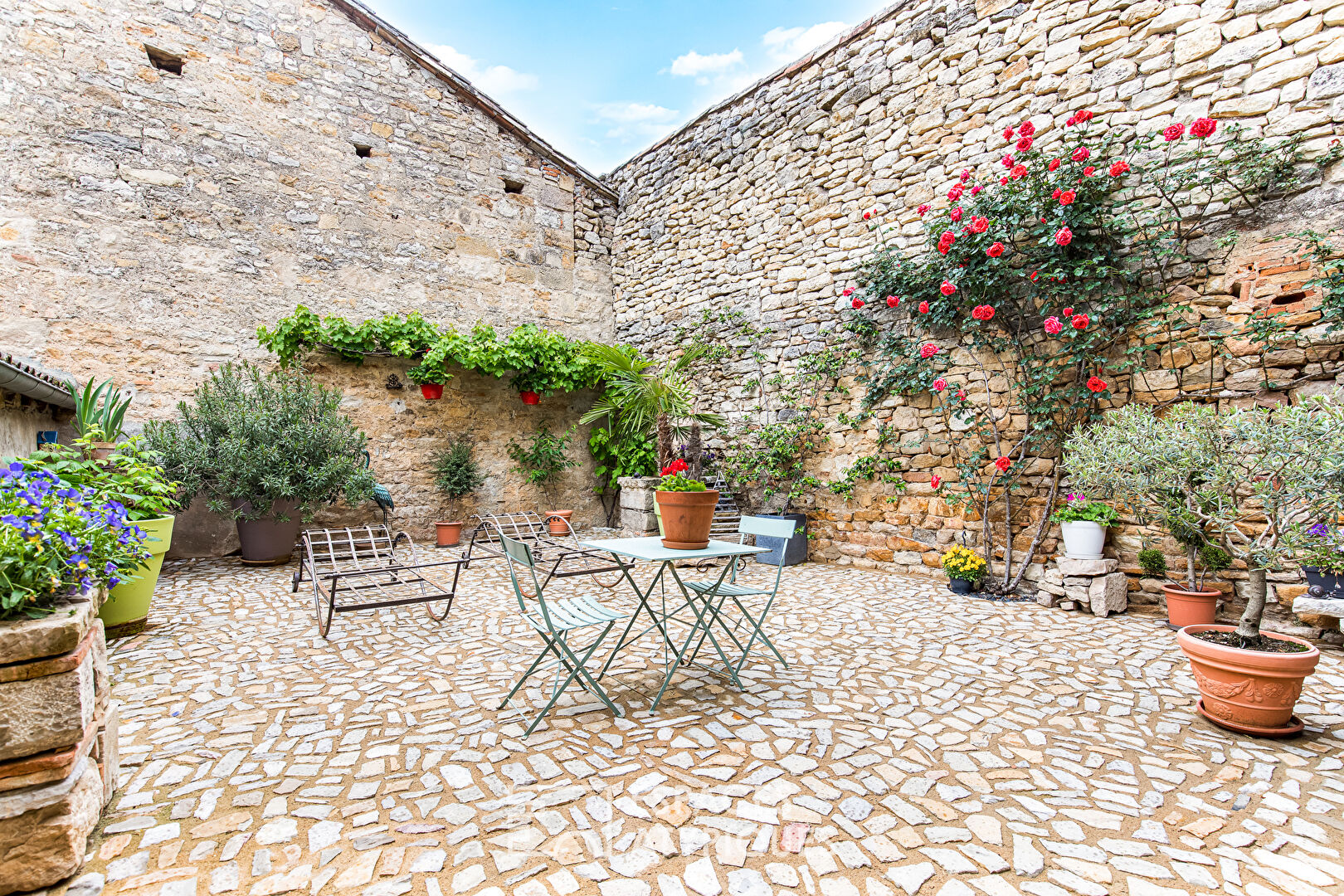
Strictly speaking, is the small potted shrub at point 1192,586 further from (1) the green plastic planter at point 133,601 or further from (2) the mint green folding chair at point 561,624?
(1) the green plastic planter at point 133,601

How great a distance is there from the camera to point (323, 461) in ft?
18.0

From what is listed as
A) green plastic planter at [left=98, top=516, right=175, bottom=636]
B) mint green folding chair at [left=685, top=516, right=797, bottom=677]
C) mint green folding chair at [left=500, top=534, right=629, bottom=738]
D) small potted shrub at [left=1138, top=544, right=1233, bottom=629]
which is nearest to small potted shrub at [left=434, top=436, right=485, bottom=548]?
green plastic planter at [left=98, top=516, right=175, bottom=636]

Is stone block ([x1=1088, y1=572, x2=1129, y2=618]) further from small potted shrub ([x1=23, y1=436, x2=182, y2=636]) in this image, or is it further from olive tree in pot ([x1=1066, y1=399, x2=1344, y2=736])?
small potted shrub ([x1=23, y1=436, x2=182, y2=636])

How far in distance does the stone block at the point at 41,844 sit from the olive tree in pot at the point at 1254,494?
374cm

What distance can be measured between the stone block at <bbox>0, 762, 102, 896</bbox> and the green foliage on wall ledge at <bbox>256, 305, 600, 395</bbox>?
5621 mm

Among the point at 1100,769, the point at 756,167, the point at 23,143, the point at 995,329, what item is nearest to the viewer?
the point at 1100,769

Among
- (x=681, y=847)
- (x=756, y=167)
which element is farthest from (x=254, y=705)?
(x=756, y=167)

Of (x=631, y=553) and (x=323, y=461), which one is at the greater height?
(x=323, y=461)

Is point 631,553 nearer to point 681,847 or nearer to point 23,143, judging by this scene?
point 681,847

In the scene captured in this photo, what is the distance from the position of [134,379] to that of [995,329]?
781cm

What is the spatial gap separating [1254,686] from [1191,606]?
1768mm

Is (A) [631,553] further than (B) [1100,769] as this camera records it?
Yes

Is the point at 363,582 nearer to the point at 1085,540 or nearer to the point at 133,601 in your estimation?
the point at 133,601

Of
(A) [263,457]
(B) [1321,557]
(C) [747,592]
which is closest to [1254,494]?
(B) [1321,557]
